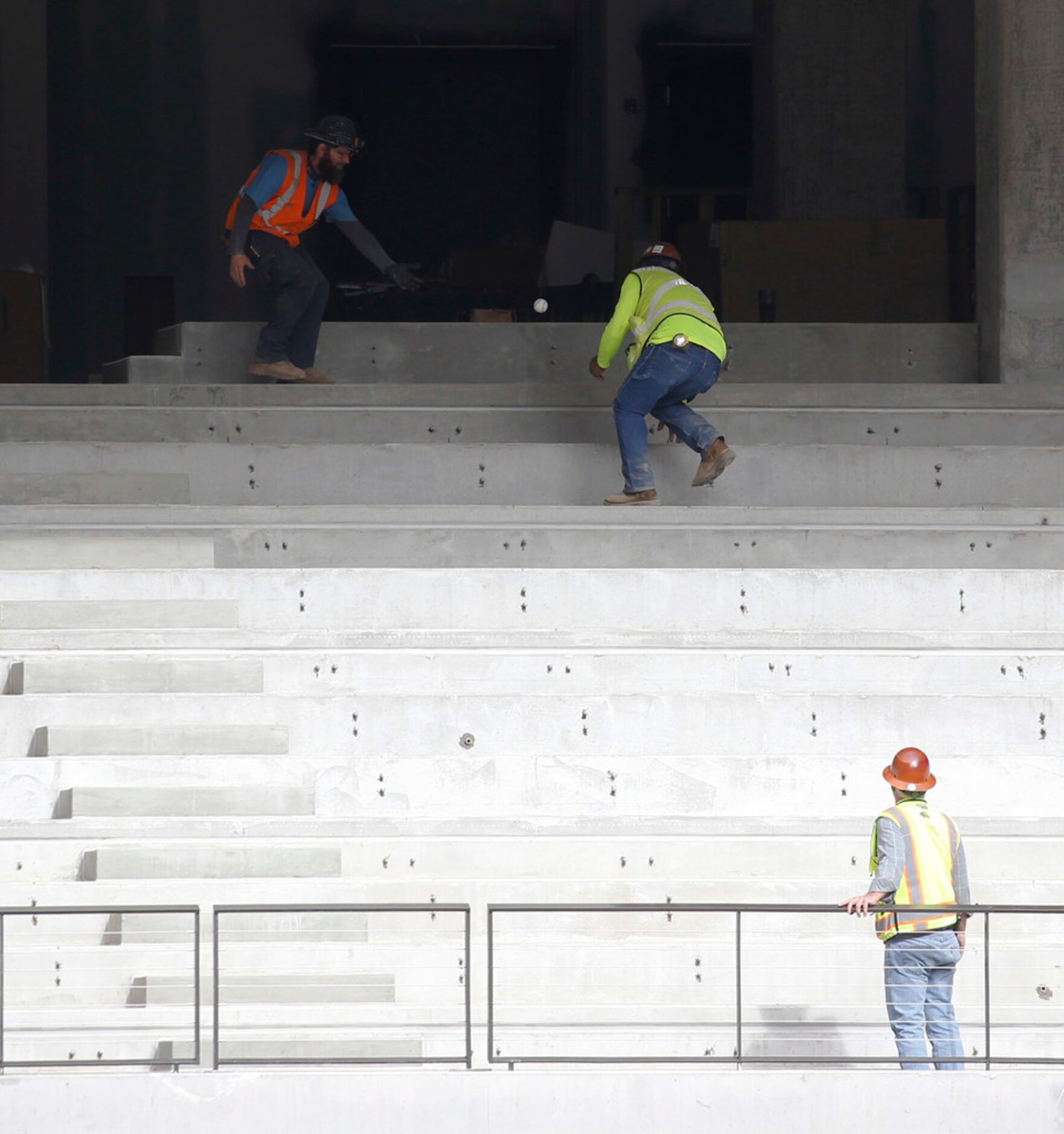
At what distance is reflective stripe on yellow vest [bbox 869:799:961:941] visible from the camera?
6.62 meters

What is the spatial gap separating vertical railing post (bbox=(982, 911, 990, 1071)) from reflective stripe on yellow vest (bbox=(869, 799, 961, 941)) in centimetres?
16

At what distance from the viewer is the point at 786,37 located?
16.7 meters

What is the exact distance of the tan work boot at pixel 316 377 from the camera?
11.9m

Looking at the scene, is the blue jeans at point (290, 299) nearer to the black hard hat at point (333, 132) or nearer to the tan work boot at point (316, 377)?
the tan work boot at point (316, 377)

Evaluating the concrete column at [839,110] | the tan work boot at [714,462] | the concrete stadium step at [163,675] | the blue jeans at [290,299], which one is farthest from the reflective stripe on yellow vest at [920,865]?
the concrete column at [839,110]

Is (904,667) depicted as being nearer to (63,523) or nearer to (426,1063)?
(426,1063)

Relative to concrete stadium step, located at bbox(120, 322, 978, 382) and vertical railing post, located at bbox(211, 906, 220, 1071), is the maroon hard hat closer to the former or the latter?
concrete stadium step, located at bbox(120, 322, 978, 382)

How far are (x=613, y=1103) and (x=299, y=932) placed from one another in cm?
148

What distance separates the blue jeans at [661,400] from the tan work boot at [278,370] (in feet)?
7.98

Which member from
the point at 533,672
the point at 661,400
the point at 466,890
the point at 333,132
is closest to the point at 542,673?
the point at 533,672

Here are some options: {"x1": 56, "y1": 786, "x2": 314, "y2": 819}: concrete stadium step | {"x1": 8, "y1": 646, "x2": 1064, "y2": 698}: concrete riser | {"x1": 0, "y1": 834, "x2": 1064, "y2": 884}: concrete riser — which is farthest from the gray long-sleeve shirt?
{"x1": 56, "y1": 786, "x2": 314, "y2": 819}: concrete stadium step

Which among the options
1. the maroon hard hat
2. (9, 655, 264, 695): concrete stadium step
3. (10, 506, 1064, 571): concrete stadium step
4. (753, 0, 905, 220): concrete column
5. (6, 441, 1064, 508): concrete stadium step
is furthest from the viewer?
(753, 0, 905, 220): concrete column

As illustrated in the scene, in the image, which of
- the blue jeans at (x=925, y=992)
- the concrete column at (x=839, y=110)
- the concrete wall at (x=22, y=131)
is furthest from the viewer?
the concrete wall at (x=22, y=131)

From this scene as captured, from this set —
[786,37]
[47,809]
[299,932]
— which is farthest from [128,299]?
[299,932]
